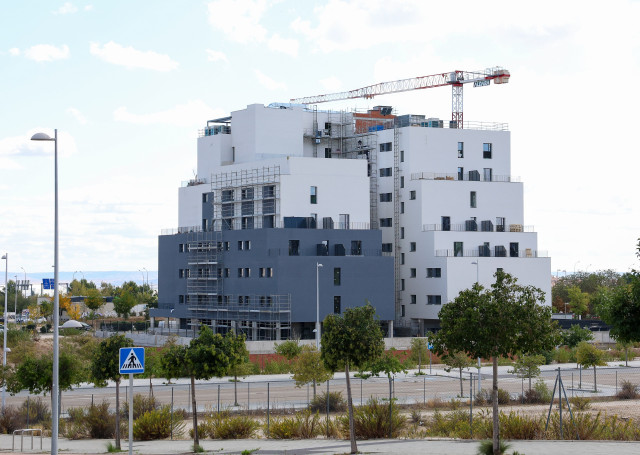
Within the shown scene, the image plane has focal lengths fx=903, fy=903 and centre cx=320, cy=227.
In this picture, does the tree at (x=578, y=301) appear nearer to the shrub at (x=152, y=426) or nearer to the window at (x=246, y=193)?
the window at (x=246, y=193)

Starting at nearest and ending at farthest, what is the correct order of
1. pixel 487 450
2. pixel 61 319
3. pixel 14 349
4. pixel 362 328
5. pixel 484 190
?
pixel 487 450, pixel 362 328, pixel 14 349, pixel 484 190, pixel 61 319

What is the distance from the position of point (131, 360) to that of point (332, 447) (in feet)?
23.9

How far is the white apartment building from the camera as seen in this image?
3521 inches

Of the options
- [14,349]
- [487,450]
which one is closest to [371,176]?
[14,349]

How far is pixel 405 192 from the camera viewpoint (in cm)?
9344

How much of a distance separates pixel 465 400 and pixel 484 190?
52.3 meters

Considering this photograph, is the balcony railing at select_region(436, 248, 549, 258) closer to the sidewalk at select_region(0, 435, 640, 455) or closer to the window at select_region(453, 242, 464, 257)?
the window at select_region(453, 242, 464, 257)

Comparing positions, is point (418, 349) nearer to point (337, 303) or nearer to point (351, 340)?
point (337, 303)

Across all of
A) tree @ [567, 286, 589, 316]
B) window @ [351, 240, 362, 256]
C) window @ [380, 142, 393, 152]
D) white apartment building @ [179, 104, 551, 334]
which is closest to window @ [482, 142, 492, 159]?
white apartment building @ [179, 104, 551, 334]

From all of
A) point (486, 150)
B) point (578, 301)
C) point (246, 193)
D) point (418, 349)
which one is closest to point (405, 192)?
point (486, 150)

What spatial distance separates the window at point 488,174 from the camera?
316ft

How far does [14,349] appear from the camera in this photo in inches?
2899

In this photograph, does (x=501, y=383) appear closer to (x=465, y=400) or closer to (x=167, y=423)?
(x=465, y=400)

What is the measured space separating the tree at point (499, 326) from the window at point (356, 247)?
214 ft
